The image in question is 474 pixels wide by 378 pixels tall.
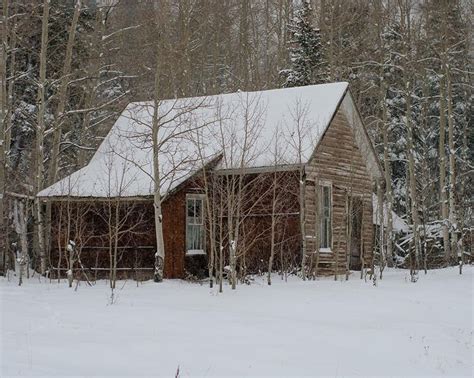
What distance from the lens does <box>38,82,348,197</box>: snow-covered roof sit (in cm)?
2070

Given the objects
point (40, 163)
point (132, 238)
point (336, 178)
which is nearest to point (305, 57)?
point (336, 178)

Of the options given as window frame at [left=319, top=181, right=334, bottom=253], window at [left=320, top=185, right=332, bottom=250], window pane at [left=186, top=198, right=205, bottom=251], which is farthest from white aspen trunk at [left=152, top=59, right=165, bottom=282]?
window at [left=320, top=185, right=332, bottom=250]

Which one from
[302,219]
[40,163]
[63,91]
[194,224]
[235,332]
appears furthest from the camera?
[63,91]

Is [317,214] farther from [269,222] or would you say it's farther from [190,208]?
[190,208]

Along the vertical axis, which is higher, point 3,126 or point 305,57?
point 305,57

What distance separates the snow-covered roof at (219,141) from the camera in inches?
815

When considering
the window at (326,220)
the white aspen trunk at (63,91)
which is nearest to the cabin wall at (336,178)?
the window at (326,220)

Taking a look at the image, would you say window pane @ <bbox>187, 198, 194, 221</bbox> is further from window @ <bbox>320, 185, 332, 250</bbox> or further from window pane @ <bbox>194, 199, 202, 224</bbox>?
window @ <bbox>320, 185, 332, 250</bbox>

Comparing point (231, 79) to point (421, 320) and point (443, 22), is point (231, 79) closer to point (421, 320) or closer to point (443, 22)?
point (443, 22)

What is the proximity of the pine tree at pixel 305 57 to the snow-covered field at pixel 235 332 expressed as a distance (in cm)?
2030

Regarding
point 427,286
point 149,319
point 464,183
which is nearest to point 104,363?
point 149,319

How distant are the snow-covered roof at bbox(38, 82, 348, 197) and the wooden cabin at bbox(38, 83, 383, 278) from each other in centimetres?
5

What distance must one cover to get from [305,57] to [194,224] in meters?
16.3

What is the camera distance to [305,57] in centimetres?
3556
